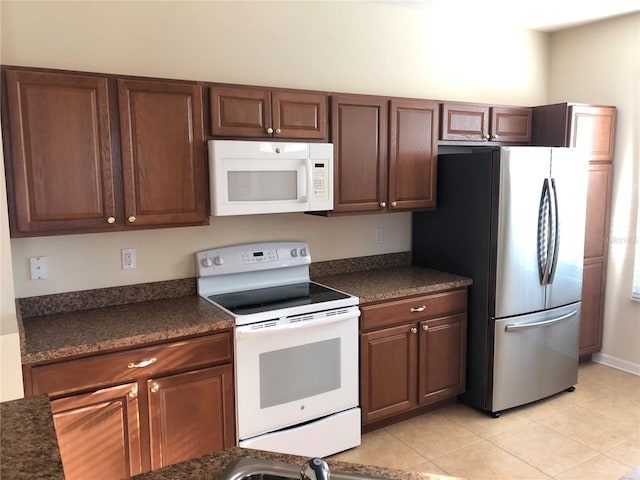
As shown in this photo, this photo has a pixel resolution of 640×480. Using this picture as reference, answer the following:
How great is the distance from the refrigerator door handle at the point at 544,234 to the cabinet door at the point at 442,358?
0.58m

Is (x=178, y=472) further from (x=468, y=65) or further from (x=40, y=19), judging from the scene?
(x=468, y=65)

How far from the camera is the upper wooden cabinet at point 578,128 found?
12.2ft

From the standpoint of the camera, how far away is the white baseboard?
157 inches

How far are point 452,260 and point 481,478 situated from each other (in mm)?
1346

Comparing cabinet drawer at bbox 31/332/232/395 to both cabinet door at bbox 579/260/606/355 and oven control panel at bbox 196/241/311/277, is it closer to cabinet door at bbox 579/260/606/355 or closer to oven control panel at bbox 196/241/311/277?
oven control panel at bbox 196/241/311/277

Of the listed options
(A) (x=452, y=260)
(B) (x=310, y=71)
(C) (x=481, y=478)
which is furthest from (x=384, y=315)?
(B) (x=310, y=71)

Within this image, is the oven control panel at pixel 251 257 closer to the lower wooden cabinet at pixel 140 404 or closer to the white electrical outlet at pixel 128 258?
the white electrical outlet at pixel 128 258

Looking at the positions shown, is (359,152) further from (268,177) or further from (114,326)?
(114,326)

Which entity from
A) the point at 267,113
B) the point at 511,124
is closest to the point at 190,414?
the point at 267,113

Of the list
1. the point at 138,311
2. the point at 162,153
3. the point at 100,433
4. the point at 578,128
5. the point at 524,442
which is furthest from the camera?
the point at 578,128

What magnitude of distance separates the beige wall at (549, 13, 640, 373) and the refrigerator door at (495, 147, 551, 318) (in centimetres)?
112

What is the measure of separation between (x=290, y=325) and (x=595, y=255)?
267cm

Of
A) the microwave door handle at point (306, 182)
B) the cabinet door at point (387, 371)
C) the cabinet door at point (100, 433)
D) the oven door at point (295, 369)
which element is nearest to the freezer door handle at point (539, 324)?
the cabinet door at point (387, 371)

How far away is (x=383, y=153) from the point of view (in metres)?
3.20
